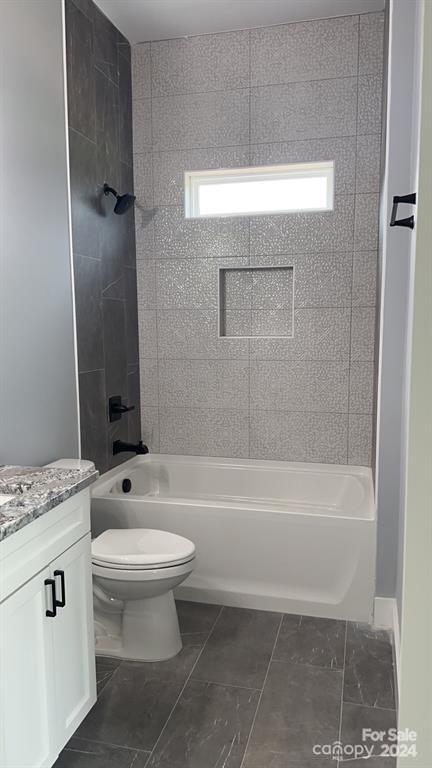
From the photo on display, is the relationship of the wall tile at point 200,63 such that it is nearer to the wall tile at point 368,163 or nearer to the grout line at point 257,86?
the grout line at point 257,86

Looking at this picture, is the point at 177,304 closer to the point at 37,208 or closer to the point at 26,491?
the point at 37,208

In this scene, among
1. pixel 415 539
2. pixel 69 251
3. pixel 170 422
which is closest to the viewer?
pixel 415 539

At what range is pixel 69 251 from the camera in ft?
8.18

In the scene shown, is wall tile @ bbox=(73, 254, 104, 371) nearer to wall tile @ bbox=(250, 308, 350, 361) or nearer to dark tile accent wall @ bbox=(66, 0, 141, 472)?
dark tile accent wall @ bbox=(66, 0, 141, 472)

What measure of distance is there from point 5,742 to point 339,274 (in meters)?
2.59

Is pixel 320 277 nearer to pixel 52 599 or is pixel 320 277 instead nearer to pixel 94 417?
pixel 94 417

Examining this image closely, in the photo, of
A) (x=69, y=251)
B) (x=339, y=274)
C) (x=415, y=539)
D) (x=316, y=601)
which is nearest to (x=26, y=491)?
(x=415, y=539)

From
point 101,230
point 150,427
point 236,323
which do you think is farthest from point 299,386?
point 101,230

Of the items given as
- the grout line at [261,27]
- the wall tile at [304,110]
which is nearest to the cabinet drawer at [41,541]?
the wall tile at [304,110]

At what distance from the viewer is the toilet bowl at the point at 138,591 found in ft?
6.96

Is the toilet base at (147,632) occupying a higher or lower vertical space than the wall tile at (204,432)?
lower

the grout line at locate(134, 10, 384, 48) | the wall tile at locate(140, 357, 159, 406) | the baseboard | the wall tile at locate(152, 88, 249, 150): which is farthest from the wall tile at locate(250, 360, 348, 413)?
the grout line at locate(134, 10, 384, 48)

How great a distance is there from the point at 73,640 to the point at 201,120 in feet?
9.04

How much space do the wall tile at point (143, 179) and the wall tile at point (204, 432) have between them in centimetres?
126
